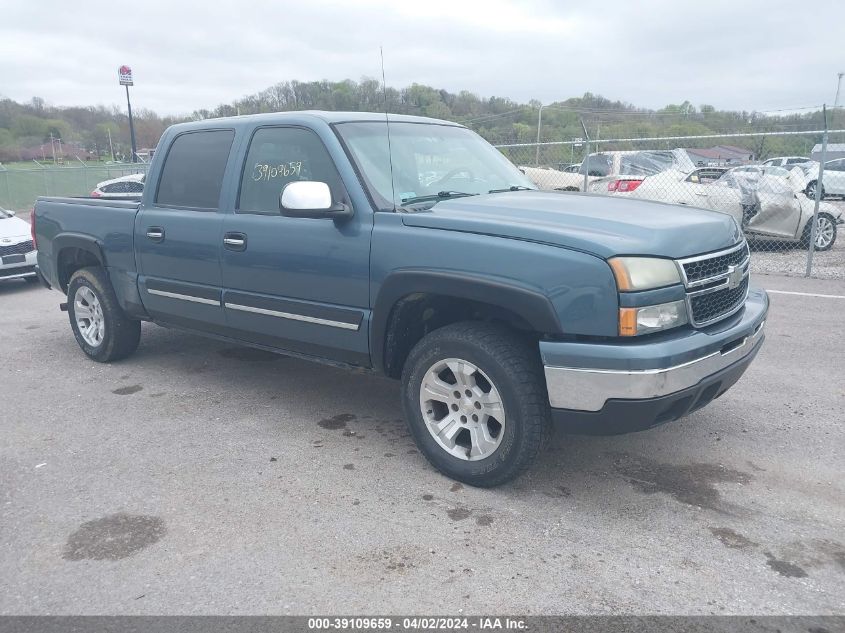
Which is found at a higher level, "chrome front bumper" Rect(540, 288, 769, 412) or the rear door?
the rear door

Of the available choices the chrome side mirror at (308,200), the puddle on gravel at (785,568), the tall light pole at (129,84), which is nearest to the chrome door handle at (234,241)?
the chrome side mirror at (308,200)

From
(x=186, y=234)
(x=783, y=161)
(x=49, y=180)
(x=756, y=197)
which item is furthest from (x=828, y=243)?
(x=49, y=180)

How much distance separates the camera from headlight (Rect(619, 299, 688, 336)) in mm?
3039

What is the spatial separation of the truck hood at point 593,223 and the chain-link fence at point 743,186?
6411 mm

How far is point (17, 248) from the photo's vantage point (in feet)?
31.6

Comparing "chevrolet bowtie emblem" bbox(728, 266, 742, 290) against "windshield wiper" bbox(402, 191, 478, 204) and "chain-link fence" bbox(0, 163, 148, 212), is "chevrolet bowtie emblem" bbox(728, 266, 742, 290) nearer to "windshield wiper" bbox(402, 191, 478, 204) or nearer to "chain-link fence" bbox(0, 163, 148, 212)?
"windshield wiper" bbox(402, 191, 478, 204)

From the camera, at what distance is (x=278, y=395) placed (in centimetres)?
512

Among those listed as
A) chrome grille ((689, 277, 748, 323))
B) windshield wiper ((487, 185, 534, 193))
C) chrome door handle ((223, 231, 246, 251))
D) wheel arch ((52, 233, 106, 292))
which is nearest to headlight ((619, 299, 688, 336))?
chrome grille ((689, 277, 748, 323))

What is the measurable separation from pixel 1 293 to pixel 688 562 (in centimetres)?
973

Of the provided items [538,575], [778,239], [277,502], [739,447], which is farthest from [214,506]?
[778,239]

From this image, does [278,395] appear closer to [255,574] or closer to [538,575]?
[255,574]

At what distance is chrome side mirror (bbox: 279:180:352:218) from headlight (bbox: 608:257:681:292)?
1.52 metres

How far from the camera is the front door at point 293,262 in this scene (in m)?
3.90

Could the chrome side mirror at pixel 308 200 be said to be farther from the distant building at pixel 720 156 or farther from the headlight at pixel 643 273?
the distant building at pixel 720 156
